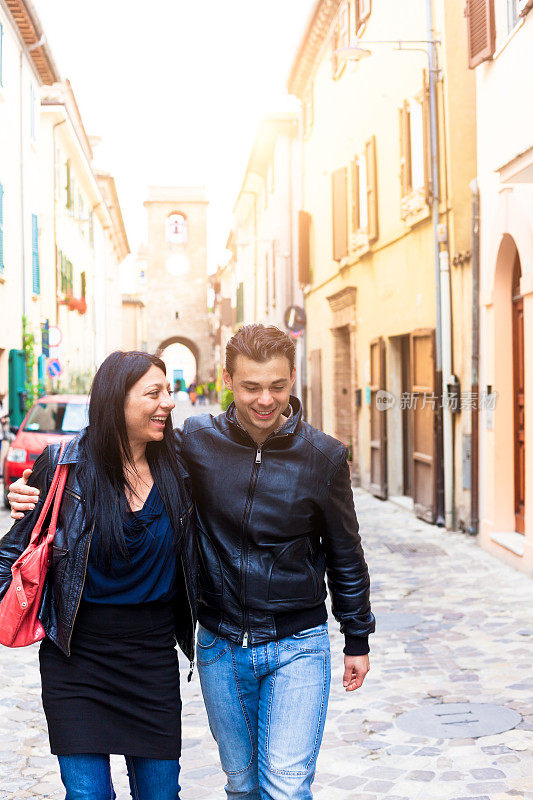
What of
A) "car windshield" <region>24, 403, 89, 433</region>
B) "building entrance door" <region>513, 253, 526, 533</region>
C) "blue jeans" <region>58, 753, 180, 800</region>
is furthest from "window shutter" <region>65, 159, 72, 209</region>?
"blue jeans" <region>58, 753, 180, 800</region>

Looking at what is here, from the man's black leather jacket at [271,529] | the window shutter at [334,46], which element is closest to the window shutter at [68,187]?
the window shutter at [334,46]

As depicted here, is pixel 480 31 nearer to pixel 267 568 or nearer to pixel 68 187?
pixel 267 568

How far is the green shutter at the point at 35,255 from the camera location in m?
19.9

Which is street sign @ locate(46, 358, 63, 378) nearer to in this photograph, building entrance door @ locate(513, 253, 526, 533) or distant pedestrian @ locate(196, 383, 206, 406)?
building entrance door @ locate(513, 253, 526, 533)

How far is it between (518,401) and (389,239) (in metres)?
4.92

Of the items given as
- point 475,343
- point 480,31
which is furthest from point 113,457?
point 480,31

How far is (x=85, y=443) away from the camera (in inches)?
110

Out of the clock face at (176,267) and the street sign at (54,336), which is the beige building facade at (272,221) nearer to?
the street sign at (54,336)

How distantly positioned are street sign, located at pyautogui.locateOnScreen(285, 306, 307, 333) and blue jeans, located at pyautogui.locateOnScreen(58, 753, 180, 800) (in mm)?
19338

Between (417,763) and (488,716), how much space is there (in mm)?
738

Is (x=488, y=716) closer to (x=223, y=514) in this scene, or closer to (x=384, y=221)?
(x=223, y=514)

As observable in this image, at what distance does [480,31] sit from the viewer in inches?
388

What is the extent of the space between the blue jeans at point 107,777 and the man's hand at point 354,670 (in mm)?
530

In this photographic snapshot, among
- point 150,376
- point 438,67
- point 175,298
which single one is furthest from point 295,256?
point 175,298
